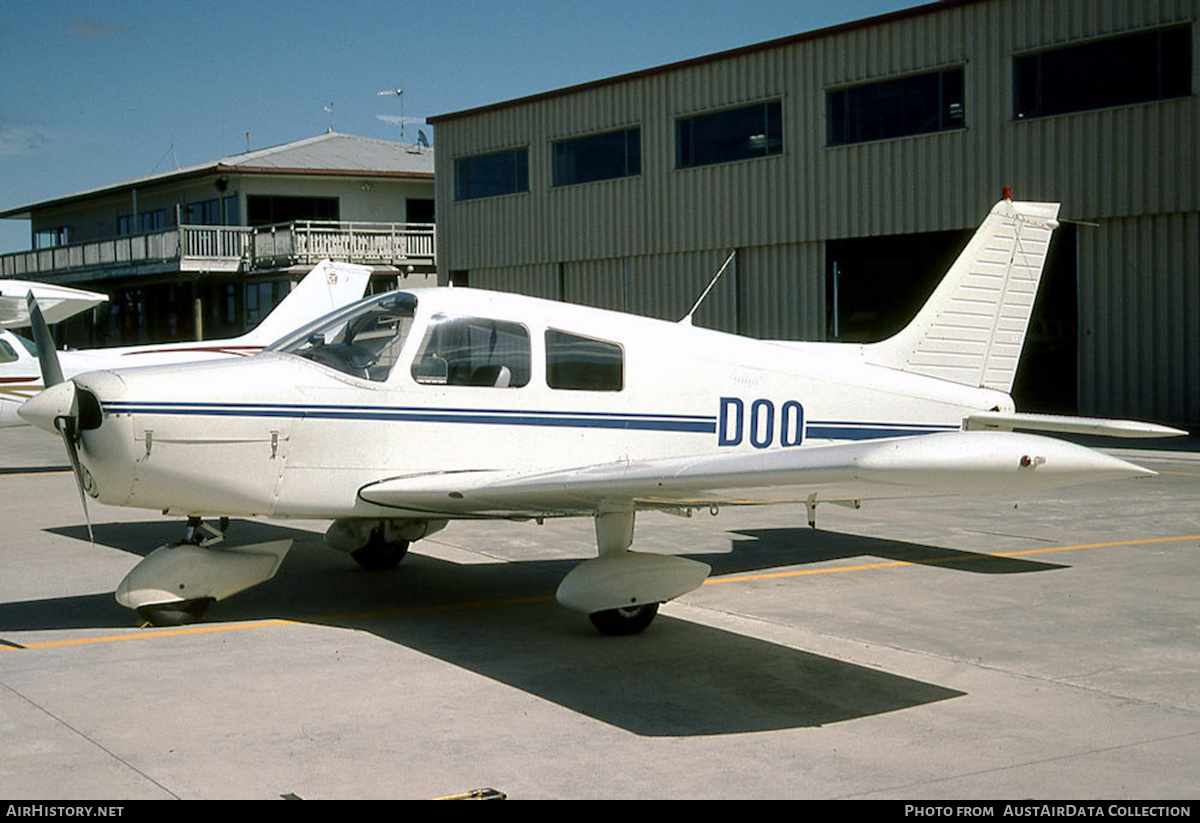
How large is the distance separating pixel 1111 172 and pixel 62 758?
61.3 ft

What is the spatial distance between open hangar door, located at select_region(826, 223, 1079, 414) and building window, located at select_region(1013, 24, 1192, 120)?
9.07ft

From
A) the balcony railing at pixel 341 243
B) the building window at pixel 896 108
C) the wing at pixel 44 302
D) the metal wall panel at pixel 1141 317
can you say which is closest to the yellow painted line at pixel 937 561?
the metal wall panel at pixel 1141 317

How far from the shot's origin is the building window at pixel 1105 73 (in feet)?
61.7

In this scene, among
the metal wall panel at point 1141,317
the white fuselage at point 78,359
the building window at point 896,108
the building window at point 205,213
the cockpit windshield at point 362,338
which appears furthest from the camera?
the building window at point 205,213

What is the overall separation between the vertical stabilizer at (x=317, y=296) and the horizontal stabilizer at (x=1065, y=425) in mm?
10929

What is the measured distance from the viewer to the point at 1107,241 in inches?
789

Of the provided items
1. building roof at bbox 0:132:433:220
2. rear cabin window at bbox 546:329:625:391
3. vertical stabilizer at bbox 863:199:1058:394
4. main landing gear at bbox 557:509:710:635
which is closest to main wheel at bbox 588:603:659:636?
main landing gear at bbox 557:509:710:635

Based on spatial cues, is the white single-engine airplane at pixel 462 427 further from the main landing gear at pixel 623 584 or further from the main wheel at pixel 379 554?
the main wheel at pixel 379 554

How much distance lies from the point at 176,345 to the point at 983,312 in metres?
10.8

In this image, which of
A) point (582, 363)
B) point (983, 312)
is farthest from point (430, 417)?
point (983, 312)

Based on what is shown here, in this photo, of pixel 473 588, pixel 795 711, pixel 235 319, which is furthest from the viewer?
pixel 235 319

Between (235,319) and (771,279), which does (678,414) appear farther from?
(235,319)

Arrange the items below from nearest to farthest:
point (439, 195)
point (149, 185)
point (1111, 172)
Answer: point (1111, 172)
point (439, 195)
point (149, 185)

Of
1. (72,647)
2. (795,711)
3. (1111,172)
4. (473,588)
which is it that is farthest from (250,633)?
(1111,172)
